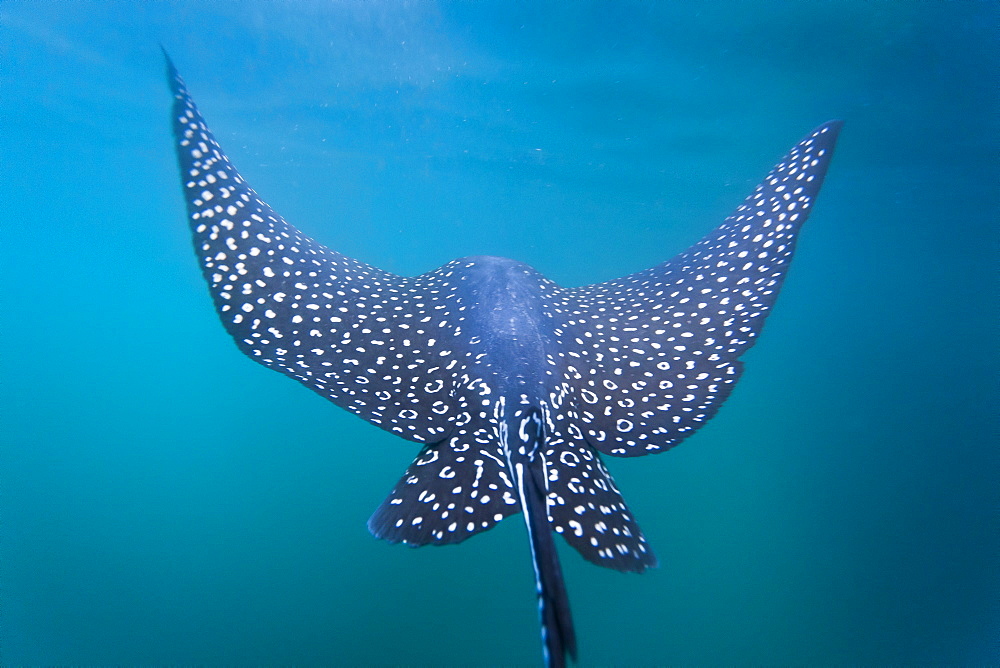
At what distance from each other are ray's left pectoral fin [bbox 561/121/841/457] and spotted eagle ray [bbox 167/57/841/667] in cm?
1

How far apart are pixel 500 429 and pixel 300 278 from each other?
216 centimetres

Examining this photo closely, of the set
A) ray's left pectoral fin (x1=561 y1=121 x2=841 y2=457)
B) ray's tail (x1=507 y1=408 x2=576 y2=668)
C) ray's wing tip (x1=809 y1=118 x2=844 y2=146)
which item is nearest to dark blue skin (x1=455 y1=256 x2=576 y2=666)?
ray's tail (x1=507 y1=408 x2=576 y2=668)

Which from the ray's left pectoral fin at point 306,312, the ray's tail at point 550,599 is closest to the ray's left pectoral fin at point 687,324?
the ray's left pectoral fin at point 306,312

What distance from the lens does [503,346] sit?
9.95 ft

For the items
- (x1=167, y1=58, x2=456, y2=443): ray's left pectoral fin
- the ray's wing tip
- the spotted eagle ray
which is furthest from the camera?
the ray's wing tip

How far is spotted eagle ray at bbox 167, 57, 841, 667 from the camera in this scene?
236 cm

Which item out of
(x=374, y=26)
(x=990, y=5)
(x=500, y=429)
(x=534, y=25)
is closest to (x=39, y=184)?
(x=374, y=26)

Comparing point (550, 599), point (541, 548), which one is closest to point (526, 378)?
point (541, 548)

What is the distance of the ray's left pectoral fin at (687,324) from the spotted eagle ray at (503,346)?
0.01 metres

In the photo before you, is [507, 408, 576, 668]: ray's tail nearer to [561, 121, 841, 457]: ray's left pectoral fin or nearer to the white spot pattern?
the white spot pattern

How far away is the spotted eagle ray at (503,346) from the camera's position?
236cm

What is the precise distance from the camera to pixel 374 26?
35.2 feet

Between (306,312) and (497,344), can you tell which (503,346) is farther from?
(306,312)

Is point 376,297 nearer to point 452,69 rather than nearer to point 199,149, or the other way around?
point 199,149
